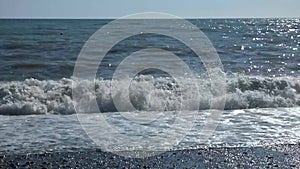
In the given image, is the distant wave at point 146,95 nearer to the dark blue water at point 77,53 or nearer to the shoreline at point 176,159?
Answer: the dark blue water at point 77,53

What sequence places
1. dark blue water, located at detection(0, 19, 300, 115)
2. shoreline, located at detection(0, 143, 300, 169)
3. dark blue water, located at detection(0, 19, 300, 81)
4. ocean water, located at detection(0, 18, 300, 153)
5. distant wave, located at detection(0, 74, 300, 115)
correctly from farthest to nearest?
dark blue water, located at detection(0, 19, 300, 81), dark blue water, located at detection(0, 19, 300, 115), distant wave, located at detection(0, 74, 300, 115), ocean water, located at detection(0, 18, 300, 153), shoreline, located at detection(0, 143, 300, 169)

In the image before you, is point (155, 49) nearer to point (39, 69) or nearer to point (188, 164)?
point (39, 69)

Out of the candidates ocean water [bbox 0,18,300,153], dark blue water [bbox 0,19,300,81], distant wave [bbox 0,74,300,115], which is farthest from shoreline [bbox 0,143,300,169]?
dark blue water [bbox 0,19,300,81]

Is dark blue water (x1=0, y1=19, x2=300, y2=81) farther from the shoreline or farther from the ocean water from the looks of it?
the shoreline

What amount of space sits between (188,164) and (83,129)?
2.63m

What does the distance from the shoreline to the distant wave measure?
3.93 metres

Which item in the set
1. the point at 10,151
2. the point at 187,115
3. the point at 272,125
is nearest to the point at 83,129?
the point at 10,151

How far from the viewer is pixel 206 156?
21.5 ft

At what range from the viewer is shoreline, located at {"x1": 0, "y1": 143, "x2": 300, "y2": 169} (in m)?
6.11

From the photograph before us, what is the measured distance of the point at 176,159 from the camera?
6410 millimetres

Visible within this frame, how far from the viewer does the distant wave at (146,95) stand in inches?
422

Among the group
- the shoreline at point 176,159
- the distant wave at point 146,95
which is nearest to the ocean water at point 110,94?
the distant wave at point 146,95

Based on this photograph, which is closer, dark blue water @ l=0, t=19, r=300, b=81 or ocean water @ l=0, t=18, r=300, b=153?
ocean water @ l=0, t=18, r=300, b=153

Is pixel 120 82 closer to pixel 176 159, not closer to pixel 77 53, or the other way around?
pixel 176 159
